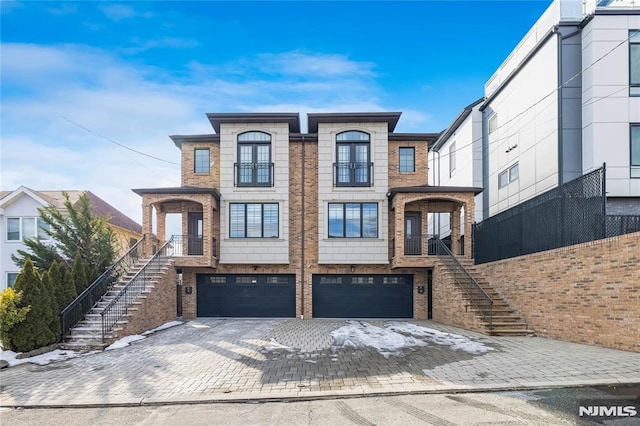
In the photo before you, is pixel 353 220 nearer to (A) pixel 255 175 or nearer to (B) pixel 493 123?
(A) pixel 255 175

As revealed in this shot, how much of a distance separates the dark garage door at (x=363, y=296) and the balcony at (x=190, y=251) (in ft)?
15.1

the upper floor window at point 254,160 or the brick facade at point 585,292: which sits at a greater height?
the upper floor window at point 254,160

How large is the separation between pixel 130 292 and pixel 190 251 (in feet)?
15.0

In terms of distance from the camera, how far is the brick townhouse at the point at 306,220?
709 inches

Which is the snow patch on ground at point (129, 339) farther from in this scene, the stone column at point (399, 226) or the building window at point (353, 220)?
the stone column at point (399, 226)

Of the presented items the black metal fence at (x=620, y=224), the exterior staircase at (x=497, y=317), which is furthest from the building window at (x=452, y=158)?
the black metal fence at (x=620, y=224)

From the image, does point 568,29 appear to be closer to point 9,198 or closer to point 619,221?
point 619,221

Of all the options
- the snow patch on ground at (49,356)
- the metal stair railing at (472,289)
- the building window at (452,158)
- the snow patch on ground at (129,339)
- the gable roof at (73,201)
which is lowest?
the snow patch on ground at (129,339)

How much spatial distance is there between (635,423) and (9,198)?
2761 centimetres

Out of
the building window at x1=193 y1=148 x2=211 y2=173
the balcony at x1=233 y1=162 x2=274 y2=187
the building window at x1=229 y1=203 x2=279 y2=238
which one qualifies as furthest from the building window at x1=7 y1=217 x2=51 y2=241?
the balcony at x1=233 y1=162 x2=274 y2=187

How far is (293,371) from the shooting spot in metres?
8.52

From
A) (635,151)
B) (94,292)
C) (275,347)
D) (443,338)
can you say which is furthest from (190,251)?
(635,151)

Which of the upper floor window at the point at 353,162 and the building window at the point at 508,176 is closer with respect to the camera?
the upper floor window at the point at 353,162

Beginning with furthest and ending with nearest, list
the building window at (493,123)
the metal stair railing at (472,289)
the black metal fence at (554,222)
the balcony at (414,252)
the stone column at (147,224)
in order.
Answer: the building window at (493,123), the stone column at (147,224), the balcony at (414,252), the metal stair railing at (472,289), the black metal fence at (554,222)
